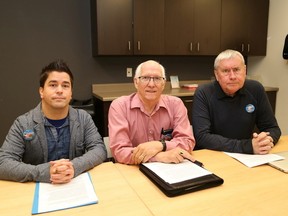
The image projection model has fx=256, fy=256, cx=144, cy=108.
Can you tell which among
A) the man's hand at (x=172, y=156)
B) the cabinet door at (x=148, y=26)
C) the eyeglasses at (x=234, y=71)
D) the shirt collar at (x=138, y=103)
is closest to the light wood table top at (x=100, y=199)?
the man's hand at (x=172, y=156)

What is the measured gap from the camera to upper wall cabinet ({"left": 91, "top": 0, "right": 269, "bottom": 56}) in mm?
3059

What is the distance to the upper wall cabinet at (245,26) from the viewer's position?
11.6 ft

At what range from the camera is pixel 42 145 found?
1.42 meters

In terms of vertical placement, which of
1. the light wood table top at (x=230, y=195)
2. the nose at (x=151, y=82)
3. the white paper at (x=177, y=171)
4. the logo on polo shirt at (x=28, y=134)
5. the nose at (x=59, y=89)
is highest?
the nose at (x=151, y=82)

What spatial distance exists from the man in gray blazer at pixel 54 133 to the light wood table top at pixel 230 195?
0.27 m

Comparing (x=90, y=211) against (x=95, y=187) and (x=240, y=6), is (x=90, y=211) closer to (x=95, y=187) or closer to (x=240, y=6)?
(x=95, y=187)

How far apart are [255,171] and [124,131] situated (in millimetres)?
743

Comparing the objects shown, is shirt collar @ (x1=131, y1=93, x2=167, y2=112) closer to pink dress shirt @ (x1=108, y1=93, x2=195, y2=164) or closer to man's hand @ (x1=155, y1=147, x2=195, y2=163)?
pink dress shirt @ (x1=108, y1=93, x2=195, y2=164)

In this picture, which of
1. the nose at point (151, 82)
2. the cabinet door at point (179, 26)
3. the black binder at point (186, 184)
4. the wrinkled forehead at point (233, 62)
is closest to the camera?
the black binder at point (186, 184)

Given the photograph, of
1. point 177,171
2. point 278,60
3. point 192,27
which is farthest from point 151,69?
point 278,60

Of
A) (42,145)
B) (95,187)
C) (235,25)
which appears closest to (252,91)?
(95,187)

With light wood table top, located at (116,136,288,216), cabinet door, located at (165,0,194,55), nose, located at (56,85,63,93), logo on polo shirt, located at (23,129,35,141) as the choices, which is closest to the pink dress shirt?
light wood table top, located at (116,136,288,216)

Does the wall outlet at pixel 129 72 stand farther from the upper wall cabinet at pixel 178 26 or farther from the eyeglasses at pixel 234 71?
the eyeglasses at pixel 234 71

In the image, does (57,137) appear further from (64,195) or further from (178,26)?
(178,26)
